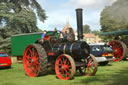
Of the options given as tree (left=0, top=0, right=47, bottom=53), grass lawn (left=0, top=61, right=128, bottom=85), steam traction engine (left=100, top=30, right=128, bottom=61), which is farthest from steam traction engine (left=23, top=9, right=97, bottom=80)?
tree (left=0, top=0, right=47, bottom=53)

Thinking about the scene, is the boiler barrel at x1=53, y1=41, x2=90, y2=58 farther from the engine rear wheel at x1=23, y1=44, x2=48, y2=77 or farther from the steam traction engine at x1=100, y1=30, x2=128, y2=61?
the steam traction engine at x1=100, y1=30, x2=128, y2=61

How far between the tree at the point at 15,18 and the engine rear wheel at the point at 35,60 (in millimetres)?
15413

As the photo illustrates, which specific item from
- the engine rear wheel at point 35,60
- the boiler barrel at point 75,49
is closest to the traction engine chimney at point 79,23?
the boiler barrel at point 75,49

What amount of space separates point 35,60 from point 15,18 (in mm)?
16331

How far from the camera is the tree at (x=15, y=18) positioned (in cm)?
2202

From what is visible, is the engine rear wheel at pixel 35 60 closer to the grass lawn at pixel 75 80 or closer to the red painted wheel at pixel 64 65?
the grass lawn at pixel 75 80

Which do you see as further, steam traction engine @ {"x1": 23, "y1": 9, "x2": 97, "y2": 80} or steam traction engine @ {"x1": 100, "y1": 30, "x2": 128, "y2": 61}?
steam traction engine @ {"x1": 100, "y1": 30, "x2": 128, "y2": 61}

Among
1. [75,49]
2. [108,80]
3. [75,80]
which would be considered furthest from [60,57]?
[108,80]

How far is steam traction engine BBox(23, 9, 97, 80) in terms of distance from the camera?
6.05m

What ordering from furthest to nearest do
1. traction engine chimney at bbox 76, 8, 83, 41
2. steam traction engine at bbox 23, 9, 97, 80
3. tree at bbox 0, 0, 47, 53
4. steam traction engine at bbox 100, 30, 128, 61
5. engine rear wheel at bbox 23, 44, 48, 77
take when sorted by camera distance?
tree at bbox 0, 0, 47, 53 < steam traction engine at bbox 100, 30, 128, 61 < traction engine chimney at bbox 76, 8, 83, 41 < engine rear wheel at bbox 23, 44, 48, 77 < steam traction engine at bbox 23, 9, 97, 80

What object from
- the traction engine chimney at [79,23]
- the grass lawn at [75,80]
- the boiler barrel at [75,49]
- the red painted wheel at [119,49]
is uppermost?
the traction engine chimney at [79,23]

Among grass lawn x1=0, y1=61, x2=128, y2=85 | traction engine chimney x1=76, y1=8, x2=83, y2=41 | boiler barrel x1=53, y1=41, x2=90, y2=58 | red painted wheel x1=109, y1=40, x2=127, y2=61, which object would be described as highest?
traction engine chimney x1=76, y1=8, x2=83, y2=41

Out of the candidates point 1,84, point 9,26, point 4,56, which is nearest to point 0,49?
point 9,26

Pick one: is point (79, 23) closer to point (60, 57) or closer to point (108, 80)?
point (60, 57)
